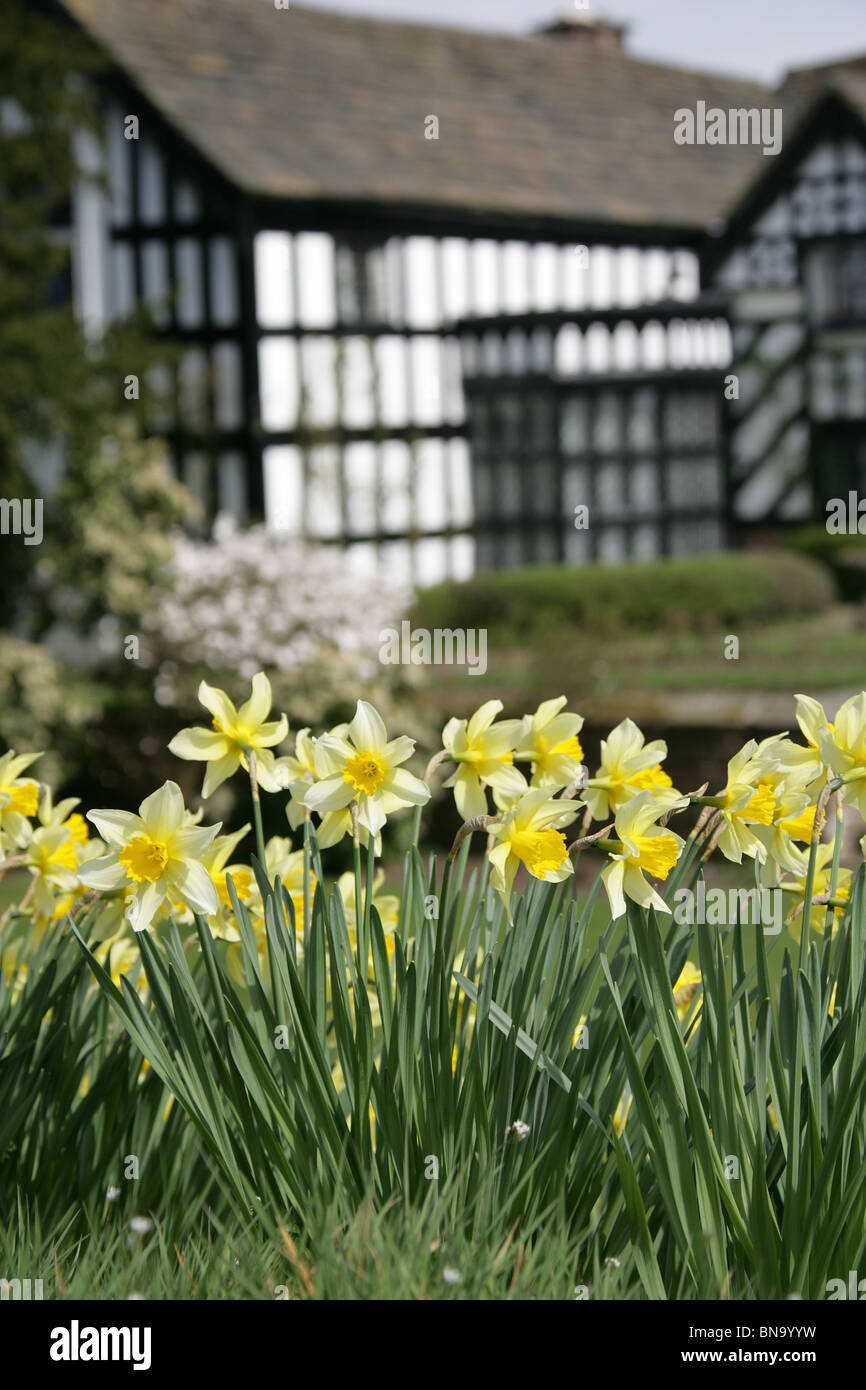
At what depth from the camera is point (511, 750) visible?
212cm

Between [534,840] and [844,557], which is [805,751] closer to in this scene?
[534,840]

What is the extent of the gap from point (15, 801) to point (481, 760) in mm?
735

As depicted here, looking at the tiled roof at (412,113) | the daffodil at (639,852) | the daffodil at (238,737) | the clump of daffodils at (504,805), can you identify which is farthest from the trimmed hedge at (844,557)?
the daffodil at (639,852)

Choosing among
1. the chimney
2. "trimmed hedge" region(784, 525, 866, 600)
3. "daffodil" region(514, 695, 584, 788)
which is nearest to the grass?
"daffodil" region(514, 695, 584, 788)

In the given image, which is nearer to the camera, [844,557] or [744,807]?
[744,807]

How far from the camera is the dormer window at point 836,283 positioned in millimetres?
20594

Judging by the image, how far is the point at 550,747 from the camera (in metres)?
2.18

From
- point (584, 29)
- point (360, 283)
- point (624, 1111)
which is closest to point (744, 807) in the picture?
point (624, 1111)

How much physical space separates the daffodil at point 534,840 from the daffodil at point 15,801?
2.53 ft

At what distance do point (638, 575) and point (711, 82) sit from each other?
10.9 metres

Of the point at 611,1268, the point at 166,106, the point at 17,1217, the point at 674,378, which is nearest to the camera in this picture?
the point at 611,1268

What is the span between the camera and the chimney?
79.8 ft

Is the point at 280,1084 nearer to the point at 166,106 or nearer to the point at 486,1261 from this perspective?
the point at 486,1261
